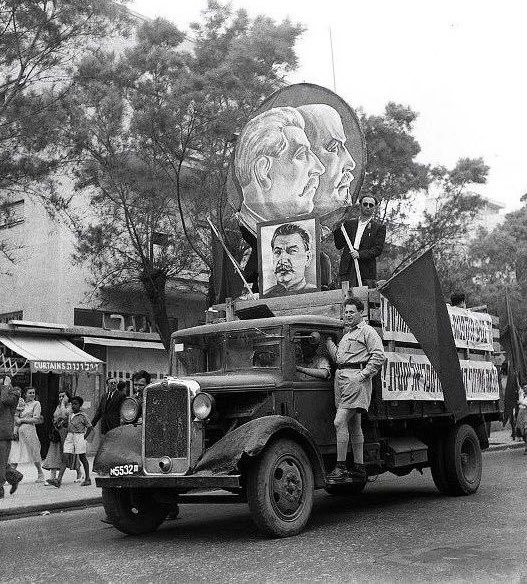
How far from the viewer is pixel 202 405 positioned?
8.14m

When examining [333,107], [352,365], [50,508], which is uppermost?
[333,107]

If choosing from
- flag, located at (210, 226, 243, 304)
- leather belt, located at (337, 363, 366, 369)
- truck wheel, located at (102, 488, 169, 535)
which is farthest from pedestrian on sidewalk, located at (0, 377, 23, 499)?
A: leather belt, located at (337, 363, 366, 369)

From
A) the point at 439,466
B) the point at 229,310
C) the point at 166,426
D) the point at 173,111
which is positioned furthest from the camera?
the point at 173,111

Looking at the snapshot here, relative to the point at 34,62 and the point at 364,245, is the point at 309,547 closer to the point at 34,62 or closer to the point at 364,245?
the point at 364,245

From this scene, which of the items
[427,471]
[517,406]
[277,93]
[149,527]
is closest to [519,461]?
[427,471]

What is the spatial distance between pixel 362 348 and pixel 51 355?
1371 centimetres

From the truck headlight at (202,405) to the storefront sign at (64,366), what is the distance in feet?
42.9

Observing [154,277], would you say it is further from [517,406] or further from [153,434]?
[153,434]

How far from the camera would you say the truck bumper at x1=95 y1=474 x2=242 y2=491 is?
25.2 feet

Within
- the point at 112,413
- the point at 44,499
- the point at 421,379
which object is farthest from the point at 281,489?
the point at 112,413

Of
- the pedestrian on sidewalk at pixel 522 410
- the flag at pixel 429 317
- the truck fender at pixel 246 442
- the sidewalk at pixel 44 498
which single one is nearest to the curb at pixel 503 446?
the pedestrian on sidewalk at pixel 522 410

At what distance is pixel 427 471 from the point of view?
607 inches

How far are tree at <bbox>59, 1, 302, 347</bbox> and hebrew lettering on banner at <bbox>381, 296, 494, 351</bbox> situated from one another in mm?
8873

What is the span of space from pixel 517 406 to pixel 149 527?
15129mm
